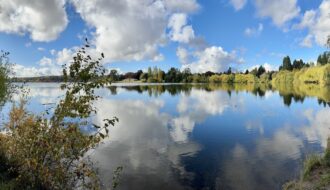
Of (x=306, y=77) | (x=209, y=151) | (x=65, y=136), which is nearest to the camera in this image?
(x=65, y=136)

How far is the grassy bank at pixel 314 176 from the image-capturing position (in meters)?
10.9

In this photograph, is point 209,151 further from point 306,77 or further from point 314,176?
point 306,77

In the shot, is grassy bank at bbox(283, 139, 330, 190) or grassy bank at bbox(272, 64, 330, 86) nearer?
grassy bank at bbox(283, 139, 330, 190)

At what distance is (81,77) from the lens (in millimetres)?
7855

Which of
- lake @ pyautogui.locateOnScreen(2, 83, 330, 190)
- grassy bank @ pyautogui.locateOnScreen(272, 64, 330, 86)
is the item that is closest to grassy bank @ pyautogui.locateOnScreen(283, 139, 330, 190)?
lake @ pyautogui.locateOnScreen(2, 83, 330, 190)

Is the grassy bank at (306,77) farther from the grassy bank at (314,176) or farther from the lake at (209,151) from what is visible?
the grassy bank at (314,176)

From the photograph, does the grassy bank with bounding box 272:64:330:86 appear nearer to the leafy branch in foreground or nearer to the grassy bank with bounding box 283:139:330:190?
the grassy bank with bounding box 283:139:330:190

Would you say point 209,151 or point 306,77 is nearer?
point 209,151

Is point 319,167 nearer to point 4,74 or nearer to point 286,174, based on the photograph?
point 286,174

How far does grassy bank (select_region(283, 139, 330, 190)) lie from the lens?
1086 cm

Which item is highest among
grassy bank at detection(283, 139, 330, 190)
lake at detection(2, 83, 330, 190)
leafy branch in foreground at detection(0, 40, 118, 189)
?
leafy branch in foreground at detection(0, 40, 118, 189)

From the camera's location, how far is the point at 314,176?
12.1 metres

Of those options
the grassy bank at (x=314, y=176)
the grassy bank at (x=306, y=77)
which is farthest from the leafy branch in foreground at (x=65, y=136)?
the grassy bank at (x=306, y=77)

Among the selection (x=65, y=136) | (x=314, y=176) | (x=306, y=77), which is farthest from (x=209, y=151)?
(x=306, y=77)
